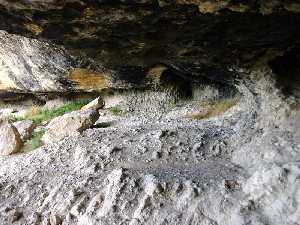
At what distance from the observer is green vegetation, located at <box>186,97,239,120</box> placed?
23.6ft

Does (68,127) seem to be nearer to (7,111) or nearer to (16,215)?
(16,215)

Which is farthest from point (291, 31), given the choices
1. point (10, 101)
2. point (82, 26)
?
point (10, 101)

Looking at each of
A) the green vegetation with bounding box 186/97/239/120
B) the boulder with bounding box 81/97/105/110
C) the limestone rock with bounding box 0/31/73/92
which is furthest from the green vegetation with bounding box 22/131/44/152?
the green vegetation with bounding box 186/97/239/120

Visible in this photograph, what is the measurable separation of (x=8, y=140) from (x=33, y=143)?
43cm

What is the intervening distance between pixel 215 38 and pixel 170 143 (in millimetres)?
1706

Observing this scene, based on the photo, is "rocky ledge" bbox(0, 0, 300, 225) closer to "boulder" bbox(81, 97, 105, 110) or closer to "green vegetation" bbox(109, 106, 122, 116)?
"boulder" bbox(81, 97, 105, 110)

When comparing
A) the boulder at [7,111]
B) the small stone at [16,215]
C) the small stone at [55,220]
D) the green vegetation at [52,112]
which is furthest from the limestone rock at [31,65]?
the small stone at [55,220]

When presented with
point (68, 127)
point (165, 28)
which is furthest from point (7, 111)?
point (165, 28)

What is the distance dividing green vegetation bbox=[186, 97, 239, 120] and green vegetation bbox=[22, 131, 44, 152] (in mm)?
2775

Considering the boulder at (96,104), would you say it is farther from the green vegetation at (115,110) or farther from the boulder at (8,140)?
the boulder at (8,140)

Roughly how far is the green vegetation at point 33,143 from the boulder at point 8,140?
5.0 inches

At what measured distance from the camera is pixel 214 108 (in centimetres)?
750

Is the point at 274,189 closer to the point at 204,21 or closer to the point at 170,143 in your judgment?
the point at 204,21

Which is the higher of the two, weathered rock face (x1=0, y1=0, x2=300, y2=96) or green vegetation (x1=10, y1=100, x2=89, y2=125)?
weathered rock face (x1=0, y1=0, x2=300, y2=96)
